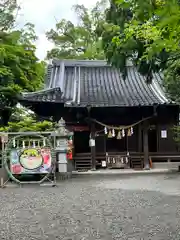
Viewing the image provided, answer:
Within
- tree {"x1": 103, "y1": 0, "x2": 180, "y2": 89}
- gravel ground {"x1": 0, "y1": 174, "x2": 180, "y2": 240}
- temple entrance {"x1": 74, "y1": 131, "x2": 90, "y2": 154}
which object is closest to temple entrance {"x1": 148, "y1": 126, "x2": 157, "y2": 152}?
temple entrance {"x1": 74, "y1": 131, "x2": 90, "y2": 154}

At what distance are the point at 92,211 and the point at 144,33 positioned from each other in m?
3.49

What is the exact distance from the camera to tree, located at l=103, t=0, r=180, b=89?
250cm

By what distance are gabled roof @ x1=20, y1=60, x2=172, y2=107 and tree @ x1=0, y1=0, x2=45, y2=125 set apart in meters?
1.11

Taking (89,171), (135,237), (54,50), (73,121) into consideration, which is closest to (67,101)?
(73,121)

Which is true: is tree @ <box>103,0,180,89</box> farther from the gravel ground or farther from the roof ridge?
the roof ridge

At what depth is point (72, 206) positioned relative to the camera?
7.11 m

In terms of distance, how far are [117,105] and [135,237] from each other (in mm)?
10261

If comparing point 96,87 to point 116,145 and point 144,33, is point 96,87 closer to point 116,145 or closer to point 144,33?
point 116,145

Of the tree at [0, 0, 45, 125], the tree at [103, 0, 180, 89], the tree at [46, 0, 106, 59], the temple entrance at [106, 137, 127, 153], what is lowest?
the temple entrance at [106, 137, 127, 153]

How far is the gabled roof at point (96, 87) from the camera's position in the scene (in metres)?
14.8

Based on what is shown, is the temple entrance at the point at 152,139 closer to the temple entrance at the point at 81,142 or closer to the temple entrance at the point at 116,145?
the temple entrance at the point at 116,145

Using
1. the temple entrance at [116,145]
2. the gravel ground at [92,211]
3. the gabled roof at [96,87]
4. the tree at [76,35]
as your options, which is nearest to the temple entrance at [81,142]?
the temple entrance at [116,145]

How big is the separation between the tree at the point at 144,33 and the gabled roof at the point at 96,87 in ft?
20.2

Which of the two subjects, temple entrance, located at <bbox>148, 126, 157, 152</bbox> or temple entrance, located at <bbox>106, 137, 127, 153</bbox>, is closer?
temple entrance, located at <bbox>106, 137, 127, 153</bbox>
